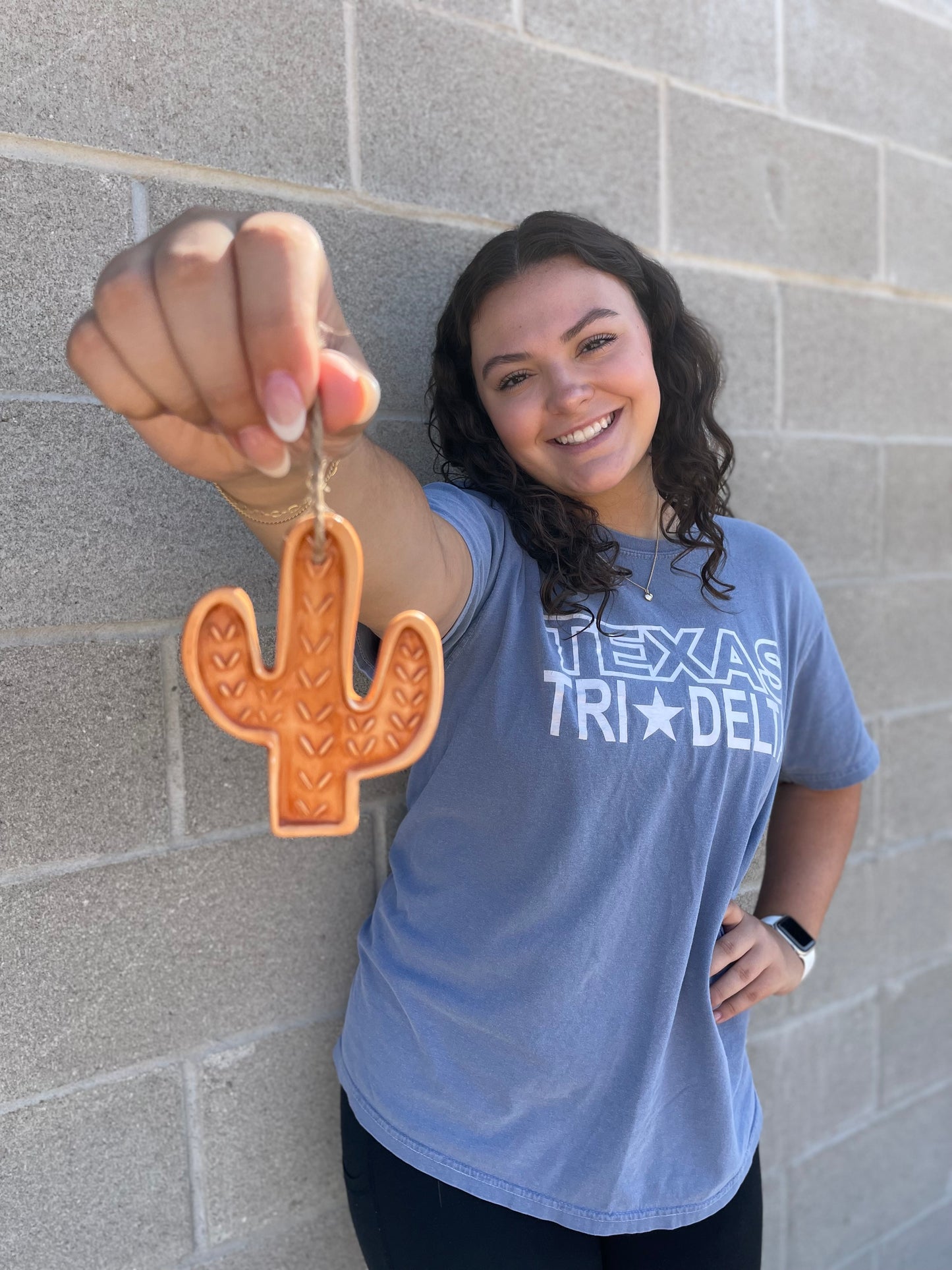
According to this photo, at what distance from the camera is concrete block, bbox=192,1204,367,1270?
1413 mm

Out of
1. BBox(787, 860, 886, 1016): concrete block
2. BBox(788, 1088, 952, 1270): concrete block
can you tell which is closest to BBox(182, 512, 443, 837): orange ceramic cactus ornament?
BBox(787, 860, 886, 1016): concrete block

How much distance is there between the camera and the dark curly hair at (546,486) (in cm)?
118

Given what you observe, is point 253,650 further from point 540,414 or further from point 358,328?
point 358,328

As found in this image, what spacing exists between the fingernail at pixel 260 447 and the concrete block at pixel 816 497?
4.33 ft

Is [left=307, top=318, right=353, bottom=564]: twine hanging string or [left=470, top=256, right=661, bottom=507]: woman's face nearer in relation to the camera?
[left=307, top=318, right=353, bottom=564]: twine hanging string

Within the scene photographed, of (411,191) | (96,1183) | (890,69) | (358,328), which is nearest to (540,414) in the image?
(358,328)

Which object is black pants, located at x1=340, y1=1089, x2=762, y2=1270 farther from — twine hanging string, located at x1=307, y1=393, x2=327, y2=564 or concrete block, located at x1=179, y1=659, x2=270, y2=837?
twine hanging string, located at x1=307, y1=393, x2=327, y2=564

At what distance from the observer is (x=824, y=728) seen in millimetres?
1492

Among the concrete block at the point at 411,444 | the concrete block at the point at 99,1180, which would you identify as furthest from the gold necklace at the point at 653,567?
the concrete block at the point at 99,1180

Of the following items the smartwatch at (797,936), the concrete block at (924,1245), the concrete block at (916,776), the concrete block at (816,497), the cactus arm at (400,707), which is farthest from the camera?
the concrete block at (924,1245)

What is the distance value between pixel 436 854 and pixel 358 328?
0.73 meters

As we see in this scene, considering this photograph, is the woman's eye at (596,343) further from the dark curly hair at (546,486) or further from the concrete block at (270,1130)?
the concrete block at (270,1130)

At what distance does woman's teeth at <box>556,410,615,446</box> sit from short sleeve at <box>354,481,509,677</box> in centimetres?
12

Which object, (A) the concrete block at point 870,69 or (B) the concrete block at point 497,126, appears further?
(A) the concrete block at point 870,69
